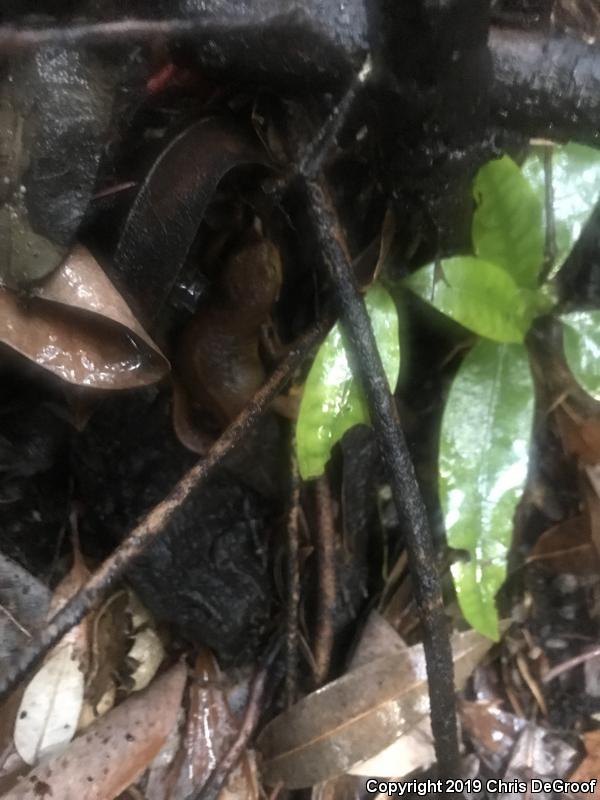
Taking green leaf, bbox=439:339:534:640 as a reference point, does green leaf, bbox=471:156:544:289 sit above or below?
above

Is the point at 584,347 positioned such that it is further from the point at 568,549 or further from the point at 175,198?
the point at 175,198

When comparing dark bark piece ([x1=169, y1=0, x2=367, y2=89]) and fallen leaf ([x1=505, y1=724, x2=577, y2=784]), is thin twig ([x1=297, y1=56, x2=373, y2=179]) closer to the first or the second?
dark bark piece ([x1=169, y1=0, x2=367, y2=89])

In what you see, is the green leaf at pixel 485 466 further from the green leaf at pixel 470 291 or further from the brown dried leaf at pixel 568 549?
the brown dried leaf at pixel 568 549

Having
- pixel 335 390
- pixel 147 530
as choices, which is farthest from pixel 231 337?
pixel 147 530

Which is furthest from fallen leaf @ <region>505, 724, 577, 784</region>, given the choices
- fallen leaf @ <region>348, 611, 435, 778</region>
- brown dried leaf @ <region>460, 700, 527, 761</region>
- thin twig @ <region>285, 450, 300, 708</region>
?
thin twig @ <region>285, 450, 300, 708</region>

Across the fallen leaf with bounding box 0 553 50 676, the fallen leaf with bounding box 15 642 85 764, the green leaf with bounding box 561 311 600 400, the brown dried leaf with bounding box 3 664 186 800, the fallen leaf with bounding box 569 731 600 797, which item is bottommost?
the fallen leaf with bounding box 569 731 600 797

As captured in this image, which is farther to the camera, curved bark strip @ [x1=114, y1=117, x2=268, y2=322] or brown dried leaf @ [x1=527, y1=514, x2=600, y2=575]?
brown dried leaf @ [x1=527, y1=514, x2=600, y2=575]
